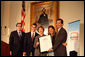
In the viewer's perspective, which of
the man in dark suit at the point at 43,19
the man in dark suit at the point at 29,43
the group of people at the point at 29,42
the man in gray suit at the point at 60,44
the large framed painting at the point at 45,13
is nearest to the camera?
the man in gray suit at the point at 60,44

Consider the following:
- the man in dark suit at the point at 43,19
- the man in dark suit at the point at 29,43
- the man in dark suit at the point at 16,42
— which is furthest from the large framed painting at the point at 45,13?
the man in dark suit at the point at 16,42

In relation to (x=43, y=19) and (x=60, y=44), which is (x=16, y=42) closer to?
(x=60, y=44)

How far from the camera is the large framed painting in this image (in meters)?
5.27

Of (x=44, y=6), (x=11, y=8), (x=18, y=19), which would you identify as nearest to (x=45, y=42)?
(x=44, y=6)

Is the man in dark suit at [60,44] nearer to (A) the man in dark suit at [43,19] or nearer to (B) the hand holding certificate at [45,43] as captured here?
(B) the hand holding certificate at [45,43]

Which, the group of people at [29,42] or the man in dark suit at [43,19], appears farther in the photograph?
the man in dark suit at [43,19]

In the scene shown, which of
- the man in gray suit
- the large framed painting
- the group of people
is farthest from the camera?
the large framed painting

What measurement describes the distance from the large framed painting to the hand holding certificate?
1260 millimetres

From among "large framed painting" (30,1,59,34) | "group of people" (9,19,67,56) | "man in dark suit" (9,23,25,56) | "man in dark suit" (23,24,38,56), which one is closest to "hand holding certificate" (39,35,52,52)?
"group of people" (9,19,67,56)

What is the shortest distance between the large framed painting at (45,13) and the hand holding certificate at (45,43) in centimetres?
126

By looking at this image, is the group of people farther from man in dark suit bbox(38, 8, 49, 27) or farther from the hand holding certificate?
man in dark suit bbox(38, 8, 49, 27)

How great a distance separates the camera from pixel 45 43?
400 cm

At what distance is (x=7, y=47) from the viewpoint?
2527 mm

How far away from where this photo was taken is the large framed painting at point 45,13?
5.27 meters
